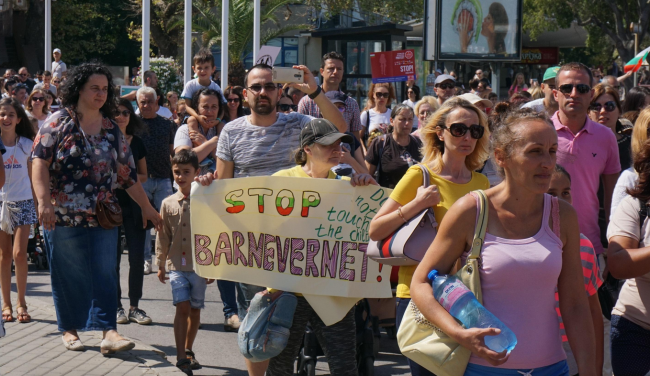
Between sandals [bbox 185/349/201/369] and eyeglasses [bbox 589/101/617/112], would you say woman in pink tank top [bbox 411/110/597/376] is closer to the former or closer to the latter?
sandals [bbox 185/349/201/369]

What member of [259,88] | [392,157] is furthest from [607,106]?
[259,88]

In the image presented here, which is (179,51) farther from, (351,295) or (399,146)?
(351,295)

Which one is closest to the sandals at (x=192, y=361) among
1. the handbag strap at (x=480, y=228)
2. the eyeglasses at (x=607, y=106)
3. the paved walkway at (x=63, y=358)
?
the paved walkway at (x=63, y=358)

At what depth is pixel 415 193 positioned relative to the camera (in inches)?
163

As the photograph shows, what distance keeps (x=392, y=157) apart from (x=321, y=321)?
3772 mm

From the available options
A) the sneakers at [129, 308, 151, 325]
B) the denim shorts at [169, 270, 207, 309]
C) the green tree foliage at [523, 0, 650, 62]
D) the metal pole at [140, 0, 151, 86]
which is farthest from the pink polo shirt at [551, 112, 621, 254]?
the green tree foliage at [523, 0, 650, 62]

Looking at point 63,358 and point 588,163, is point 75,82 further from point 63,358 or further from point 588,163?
point 588,163

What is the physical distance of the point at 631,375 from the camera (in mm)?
3926

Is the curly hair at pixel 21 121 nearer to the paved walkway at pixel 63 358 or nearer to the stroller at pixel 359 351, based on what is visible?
the paved walkway at pixel 63 358

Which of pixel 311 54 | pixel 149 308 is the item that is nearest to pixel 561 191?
pixel 149 308

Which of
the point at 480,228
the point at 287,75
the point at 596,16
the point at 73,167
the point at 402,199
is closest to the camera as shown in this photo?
the point at 480,228

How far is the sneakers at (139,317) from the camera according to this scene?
25.0ft

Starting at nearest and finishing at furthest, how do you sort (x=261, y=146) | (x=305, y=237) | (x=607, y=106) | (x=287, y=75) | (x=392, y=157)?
(x=305, y=237) → (x=261, y=146) → (x=287, y=75) → (x=607, y=106) → (x=392, y=157)

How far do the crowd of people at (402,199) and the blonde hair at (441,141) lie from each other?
0.01 meters
